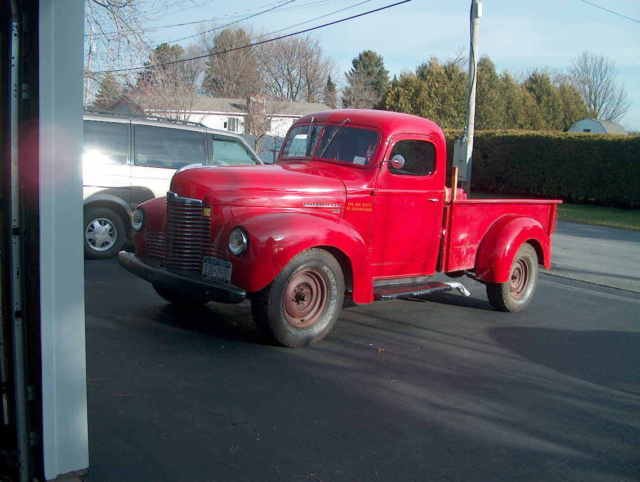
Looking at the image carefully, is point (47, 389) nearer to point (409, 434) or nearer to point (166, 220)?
point (409, 434)

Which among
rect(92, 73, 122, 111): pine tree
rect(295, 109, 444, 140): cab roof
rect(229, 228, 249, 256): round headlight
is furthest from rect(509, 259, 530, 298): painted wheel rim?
rect(92, 73, 122, 111): pine tree

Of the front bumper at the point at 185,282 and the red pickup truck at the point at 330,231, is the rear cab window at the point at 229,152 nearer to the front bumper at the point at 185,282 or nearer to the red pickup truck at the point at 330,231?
the red pickup truck at the point at 330,231

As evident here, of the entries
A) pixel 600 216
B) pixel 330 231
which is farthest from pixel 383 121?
pixel 600 216

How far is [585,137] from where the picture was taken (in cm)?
2250

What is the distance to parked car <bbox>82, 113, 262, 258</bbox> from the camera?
9016 millimetres

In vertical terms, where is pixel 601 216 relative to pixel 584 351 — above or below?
above

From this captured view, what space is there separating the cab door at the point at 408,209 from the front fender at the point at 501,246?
2.10 ft

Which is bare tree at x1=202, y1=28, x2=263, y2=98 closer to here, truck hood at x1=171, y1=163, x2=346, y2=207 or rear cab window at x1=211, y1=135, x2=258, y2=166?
rear cab window at x1=211, y1=135, x2=258, y2=166

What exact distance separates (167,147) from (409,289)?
4.97 m

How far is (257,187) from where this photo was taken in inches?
224

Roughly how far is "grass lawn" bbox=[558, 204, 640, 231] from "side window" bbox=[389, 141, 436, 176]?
12.3 meters

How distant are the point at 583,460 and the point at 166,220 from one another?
4.04m

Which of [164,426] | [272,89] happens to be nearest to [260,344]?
[164,426]

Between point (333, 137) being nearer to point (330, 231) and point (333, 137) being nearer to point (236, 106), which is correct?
point (330, 231)
